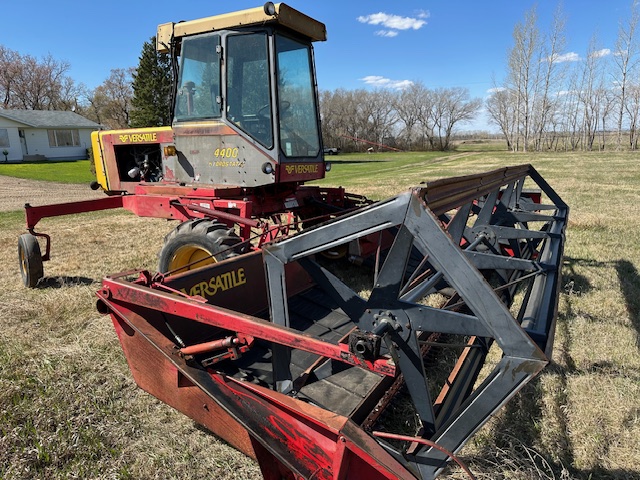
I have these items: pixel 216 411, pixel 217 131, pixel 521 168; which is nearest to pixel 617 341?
pixel 521 168

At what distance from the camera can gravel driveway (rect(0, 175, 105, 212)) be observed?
13.2 m

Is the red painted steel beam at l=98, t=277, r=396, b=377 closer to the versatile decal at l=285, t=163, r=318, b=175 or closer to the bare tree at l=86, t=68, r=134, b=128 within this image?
the versatile decal at l=285, t=163, r=318, b=175

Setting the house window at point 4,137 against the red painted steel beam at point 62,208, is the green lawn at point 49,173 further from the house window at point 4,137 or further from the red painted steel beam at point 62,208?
the red painted steel beam at point 62,208

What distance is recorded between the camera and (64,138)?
35062mm

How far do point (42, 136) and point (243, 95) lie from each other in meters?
36.3

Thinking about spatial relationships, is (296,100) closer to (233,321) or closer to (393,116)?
(233,321)

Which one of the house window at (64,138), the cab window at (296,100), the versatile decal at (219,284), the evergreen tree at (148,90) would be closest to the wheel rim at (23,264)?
the versatile decal at (219,284)

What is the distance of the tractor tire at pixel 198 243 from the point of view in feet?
12.0

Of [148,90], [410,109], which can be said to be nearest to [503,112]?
[410,109]

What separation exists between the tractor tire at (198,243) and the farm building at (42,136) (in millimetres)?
34370

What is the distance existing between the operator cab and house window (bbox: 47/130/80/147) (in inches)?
1402

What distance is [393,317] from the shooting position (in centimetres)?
184

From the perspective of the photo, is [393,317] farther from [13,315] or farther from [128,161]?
[128,161]

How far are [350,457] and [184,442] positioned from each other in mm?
1150
